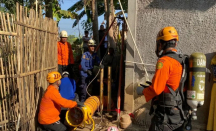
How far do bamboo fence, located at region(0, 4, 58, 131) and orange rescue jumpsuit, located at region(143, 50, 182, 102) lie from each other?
2.31 m

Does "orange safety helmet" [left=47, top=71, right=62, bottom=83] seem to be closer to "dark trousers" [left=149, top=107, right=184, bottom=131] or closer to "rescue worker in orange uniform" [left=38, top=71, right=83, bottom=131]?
"rescue worker in orange uniform" [left=38, top=71, right=83, bottom=131]

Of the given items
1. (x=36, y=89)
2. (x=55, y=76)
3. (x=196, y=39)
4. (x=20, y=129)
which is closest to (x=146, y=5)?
(x=196, y=39)

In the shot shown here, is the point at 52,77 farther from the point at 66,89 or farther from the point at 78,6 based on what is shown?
the point at 78,6

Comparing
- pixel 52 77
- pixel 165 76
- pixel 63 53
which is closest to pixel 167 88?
pixel 165 76

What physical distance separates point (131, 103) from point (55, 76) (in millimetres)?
2228

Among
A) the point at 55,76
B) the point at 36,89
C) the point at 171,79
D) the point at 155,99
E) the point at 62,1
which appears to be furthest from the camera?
the point at 62,1

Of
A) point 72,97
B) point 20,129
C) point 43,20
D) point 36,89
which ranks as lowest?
point 20,129

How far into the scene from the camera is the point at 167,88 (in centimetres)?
263

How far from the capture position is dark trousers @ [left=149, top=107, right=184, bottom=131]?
2631mm

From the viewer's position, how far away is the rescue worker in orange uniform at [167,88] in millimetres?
2482

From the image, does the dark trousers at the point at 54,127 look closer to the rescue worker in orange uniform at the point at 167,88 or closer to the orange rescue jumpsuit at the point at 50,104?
the orange rescue jumpsuit at the point at 50,104

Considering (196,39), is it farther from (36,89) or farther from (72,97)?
(36,89)

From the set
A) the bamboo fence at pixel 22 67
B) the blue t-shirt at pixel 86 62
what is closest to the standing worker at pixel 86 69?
the blue t-shirt at pixel 86 62

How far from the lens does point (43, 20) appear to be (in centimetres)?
428
